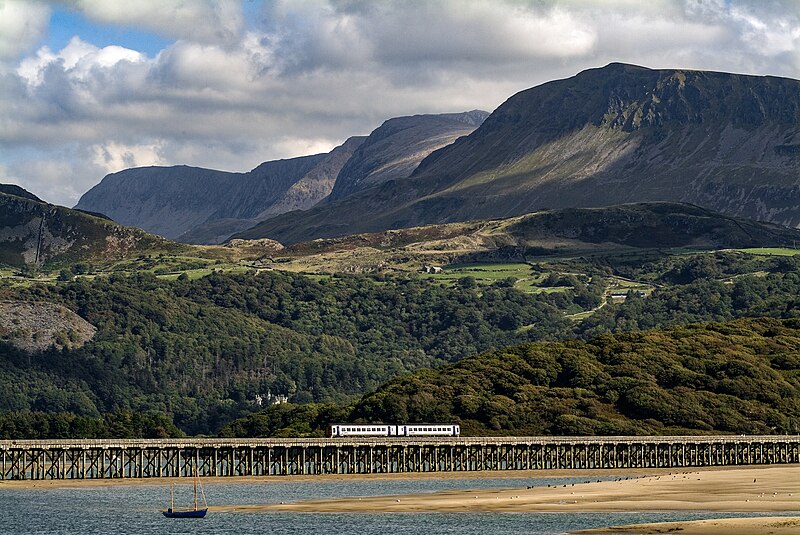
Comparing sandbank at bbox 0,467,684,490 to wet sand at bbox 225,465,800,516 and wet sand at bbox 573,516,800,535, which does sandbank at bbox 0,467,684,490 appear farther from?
wet sand at bbox 573,516,800,535

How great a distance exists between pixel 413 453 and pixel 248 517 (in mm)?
48928

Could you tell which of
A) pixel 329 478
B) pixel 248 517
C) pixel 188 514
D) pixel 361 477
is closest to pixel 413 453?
pixel 361 477

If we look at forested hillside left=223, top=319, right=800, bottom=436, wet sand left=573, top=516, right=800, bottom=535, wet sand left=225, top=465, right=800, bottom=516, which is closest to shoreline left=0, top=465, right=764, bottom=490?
forested hillside left=223, top=319, right=800, bottom=436

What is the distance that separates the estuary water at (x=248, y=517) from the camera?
101562 millimetres

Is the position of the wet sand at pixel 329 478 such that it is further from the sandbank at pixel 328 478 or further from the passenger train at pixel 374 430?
the passenger train at pixel 374 430

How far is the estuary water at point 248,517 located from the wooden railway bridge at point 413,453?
4.70 metres

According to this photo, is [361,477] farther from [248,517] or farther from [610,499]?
[610,499]

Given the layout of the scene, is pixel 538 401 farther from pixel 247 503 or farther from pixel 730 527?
pixel 730 527

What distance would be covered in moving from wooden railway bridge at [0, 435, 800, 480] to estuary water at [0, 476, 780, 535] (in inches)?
185

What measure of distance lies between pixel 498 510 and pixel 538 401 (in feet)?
238

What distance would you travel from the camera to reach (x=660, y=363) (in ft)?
639

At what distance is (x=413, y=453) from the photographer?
159 m

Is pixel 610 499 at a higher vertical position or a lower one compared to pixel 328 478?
higher

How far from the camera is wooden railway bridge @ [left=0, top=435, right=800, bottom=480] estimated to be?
14412 centimetres
